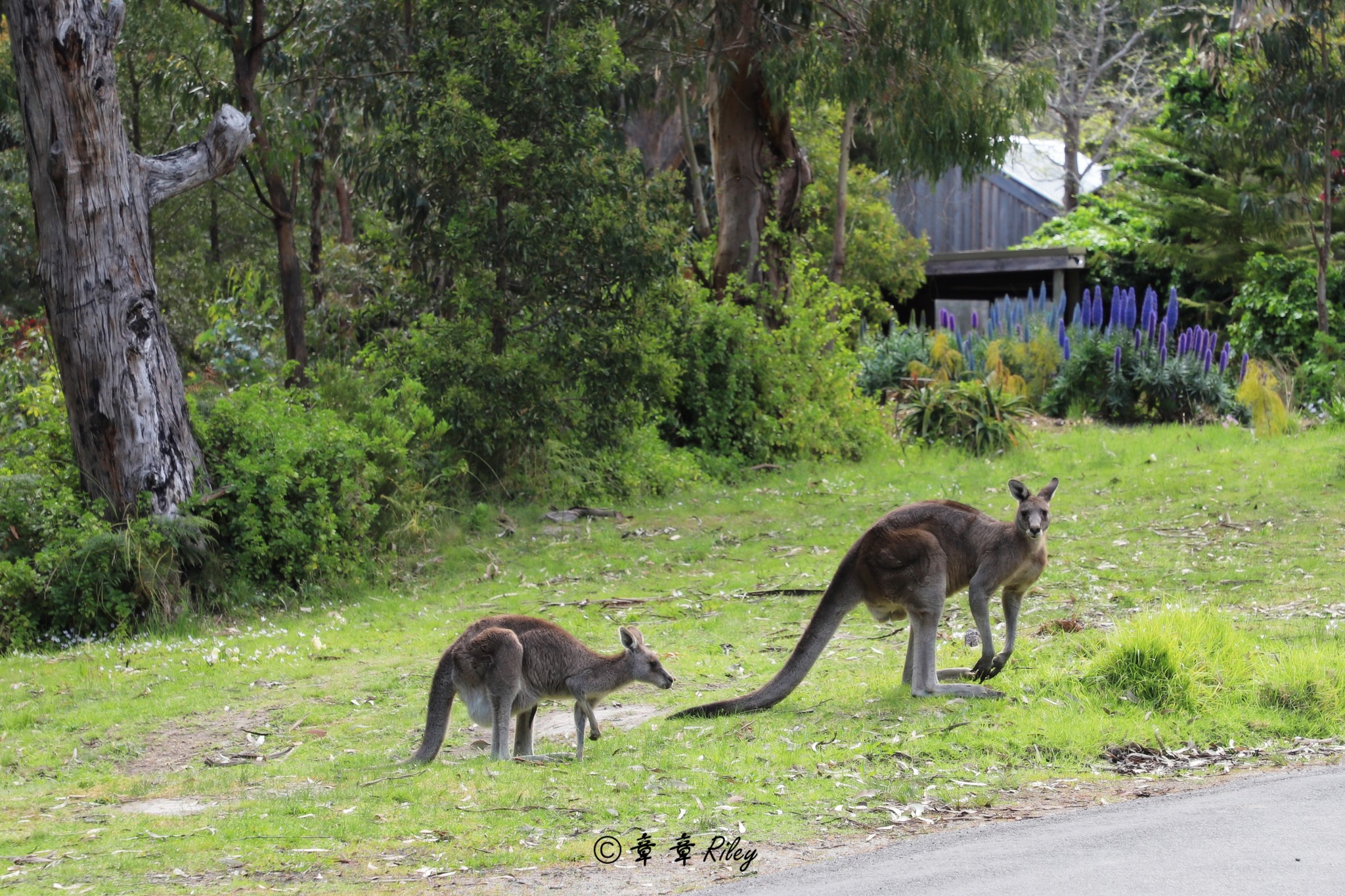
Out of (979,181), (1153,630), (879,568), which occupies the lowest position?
(1153,630)

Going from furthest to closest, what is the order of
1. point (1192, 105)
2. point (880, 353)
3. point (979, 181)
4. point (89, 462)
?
point (979, 181), point (1192, 105), point (880, 353), point (89, 462)

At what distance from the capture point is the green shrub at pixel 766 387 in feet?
63.9

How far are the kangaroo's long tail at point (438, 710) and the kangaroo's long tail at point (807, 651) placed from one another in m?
1.52

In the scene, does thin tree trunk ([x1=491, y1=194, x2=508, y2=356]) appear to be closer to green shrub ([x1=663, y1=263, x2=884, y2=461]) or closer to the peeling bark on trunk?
green shrub ([x1=663, y1=263, x2=884, y2=461])

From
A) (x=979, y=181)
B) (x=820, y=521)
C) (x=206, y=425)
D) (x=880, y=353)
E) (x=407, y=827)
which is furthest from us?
(x=979, y=181)

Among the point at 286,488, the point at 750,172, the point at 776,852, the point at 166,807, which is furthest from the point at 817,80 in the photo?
the point at 776,852

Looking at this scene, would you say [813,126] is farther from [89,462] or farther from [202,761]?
[202,761]

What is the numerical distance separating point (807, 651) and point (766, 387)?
12.1m

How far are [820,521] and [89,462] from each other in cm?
795

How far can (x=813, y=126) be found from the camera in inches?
1112

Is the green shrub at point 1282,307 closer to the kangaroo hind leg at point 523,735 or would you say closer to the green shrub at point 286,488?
the green shrub at point 286,488

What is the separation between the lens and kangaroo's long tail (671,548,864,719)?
7.97 m

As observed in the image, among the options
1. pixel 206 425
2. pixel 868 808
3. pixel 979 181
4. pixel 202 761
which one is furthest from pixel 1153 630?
pixel 979 181
